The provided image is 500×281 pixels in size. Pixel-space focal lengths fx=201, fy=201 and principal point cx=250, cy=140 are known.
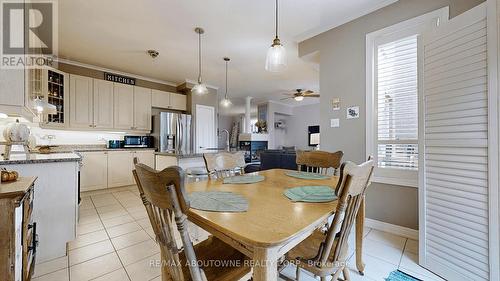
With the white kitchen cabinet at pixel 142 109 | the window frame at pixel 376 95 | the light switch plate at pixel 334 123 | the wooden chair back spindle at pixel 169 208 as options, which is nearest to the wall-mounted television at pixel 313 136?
the light switch plate at pixel 334 123

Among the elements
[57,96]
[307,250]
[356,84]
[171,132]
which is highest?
[57,96]

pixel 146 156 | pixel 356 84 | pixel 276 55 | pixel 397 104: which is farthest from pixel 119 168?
pixel 397 104

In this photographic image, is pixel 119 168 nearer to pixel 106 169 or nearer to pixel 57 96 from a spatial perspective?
pixel 106 169

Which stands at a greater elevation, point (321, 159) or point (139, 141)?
point (139, 141)

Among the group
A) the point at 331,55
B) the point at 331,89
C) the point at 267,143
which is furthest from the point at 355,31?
the point at 267,143

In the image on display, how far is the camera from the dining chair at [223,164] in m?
1.65

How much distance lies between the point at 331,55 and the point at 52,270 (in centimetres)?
360

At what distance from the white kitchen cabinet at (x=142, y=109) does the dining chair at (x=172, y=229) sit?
Result: 168 inches

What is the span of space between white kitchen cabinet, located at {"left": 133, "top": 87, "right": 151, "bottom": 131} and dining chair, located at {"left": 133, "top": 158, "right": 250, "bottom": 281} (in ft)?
14.0

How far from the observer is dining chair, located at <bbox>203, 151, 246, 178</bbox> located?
165cm

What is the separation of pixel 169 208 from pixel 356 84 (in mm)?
2526

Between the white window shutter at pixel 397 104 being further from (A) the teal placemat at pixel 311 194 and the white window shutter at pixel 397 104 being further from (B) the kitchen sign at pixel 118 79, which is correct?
(B) the kitchen sign at pixel 118 79

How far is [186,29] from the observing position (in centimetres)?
275

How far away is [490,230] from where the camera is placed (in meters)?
1.26
